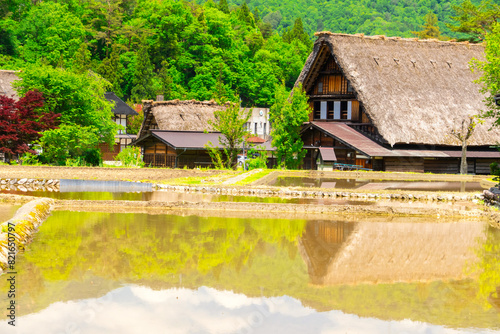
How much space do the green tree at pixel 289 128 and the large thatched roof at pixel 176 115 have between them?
780cm

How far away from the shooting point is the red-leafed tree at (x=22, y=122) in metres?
35.1

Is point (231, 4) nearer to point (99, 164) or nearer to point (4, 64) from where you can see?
point (4, 64)

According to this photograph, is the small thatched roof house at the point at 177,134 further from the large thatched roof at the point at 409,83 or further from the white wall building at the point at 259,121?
the white wall building at the point at 259,121

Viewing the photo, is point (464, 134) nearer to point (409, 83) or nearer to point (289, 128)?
point (409, 83)

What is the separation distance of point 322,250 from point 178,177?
18718mm

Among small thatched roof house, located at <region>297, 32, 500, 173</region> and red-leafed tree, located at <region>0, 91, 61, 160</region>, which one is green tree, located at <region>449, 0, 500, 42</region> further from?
red-leafed tree, located at <region>0, 91, 61, 160</region>

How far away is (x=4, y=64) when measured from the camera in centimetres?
7519

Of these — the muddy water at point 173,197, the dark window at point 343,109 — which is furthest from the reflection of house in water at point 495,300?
the dark window at point 343,109

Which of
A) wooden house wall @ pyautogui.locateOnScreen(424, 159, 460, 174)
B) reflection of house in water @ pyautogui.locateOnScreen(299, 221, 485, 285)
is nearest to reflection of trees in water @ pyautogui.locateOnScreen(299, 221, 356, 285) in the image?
reflection of house in water @ pyautogui.locateOnScreen(299, 221, 485, 285)

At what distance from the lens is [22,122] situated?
36.0 metres

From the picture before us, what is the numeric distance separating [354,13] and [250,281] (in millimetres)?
142924

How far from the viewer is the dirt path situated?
2942 centimetres

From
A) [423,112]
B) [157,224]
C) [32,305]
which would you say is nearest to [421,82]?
[423,112]

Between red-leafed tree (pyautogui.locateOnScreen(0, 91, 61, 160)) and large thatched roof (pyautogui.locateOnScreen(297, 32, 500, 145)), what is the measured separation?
65.6 ft
